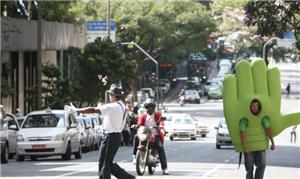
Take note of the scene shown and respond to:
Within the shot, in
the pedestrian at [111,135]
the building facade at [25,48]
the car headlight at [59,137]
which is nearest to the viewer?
the pedestrian at [111,135]

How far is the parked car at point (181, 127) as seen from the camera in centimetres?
5794

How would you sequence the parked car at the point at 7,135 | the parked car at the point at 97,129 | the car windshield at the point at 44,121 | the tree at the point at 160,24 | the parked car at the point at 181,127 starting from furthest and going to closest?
the tree at the point at 160,24 < the parked car at the point at 181,127 < the parked car at the point at 97,129 < the car windshield at the point at 44,121 < the parked car at the point at 7,135

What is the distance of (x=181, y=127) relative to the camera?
58219 millimetres

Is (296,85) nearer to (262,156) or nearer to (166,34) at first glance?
(166,34)

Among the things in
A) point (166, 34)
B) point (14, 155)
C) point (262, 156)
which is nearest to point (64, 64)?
point (166, 34)

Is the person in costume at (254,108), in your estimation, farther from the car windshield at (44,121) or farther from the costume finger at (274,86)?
the car windshield at (44,121)

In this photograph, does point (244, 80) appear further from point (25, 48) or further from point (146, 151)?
point (25, 48)

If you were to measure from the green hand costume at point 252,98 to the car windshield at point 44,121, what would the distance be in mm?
17180

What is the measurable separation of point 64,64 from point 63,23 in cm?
928

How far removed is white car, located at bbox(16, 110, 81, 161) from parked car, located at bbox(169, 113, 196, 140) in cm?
2298

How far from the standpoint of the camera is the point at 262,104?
17.6 m

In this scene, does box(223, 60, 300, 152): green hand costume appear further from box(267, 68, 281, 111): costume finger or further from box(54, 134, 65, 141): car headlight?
box(54, 134, 65, 141): car headlight

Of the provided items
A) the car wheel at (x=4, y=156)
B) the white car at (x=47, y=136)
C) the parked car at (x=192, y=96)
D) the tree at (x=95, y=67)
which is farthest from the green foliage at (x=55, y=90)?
the parked car at (x=192, y=96)

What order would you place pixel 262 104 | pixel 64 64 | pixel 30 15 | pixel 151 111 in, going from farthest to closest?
pixel 64 64 → pixel 30 15 → pixel 151 111 → pixel 262 104
